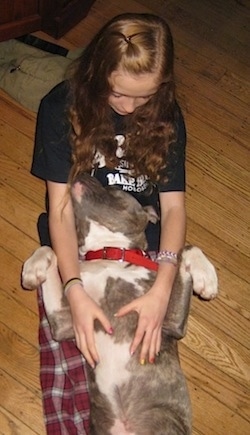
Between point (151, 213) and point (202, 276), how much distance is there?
1.23ft

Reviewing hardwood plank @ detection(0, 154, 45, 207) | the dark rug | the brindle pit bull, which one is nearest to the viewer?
the brindle pit bull

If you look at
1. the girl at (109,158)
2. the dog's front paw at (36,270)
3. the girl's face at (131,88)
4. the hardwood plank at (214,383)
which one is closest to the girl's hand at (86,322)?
the girl at (109,158)

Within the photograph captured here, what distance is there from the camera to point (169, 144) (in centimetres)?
250

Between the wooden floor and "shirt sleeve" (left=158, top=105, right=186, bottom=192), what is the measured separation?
0.55 metres

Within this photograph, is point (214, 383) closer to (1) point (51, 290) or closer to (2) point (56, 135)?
(1) point (51, 290)

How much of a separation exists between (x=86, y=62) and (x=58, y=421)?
1.43 meters

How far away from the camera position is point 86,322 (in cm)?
233

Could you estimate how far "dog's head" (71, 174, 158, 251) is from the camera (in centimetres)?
246

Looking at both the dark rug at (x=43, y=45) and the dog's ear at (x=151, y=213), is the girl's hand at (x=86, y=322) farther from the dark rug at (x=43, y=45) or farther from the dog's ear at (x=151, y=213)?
the dark rug at (x=43, y=45)

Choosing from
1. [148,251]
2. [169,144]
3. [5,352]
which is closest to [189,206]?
[148,251]

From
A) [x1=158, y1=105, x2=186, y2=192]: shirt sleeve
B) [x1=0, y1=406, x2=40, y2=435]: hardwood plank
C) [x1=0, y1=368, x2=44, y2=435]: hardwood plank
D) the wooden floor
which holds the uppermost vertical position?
[x1=158, y1=105, x2=186, y2=192]: shirt sleeve

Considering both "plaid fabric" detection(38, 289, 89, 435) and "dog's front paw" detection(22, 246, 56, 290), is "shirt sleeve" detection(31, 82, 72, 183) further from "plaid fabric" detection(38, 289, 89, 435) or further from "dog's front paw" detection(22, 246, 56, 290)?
"plaid fabric" detection(38, 289, 89, 435)

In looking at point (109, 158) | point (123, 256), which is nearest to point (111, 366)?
point (123, 256)

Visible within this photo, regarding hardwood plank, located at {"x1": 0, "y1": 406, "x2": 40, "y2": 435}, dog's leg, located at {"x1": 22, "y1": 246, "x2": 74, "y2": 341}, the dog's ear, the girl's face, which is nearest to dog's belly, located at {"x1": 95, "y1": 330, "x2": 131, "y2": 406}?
dog's leg, located at {"x1": 22, "y1": 246, "x2": 74, "y2": 341}
